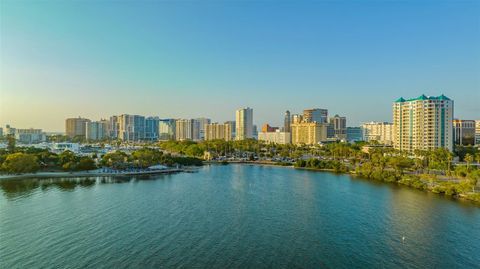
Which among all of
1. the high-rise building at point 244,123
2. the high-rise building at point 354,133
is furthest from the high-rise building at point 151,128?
the high-rise building at point 354,133

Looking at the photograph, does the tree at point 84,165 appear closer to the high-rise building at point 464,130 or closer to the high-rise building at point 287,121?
the high-rise building at point 464,130

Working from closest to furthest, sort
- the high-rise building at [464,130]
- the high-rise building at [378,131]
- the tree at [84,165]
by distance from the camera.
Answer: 1. the tree at [84,165]
2. the high-rise building at [464,130]
3. the high-rise building at [378,131]

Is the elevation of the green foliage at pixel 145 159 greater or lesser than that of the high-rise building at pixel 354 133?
lesser

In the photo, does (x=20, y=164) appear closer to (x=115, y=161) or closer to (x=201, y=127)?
(x=115, y=161)

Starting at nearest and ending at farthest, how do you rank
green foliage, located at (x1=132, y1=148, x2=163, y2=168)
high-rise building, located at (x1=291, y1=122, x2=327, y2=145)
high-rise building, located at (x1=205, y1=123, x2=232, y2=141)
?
green foliage, located at (x1=132, y1=148, x2=163, y2=168), high-rise building, located at (x1=291, y1=122, x2=327, y2=145), high-rise building, located at (x1=205, y1=123, x2=232, y2=141)

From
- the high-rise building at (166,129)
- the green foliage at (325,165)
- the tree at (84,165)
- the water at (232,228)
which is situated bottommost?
the water at (232,228)

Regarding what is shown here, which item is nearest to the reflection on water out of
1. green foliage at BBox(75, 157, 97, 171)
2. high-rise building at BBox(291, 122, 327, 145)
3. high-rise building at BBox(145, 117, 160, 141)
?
green foliage at BBox(75, 157, 97, 171)

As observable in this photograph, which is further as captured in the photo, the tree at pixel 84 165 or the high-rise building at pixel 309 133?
the high-rise building at pixel 309 133

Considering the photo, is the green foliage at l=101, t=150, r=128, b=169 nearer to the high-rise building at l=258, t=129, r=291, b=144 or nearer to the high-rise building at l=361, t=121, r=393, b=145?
the high-rise building at l=258, t=129, r=291, b=144
